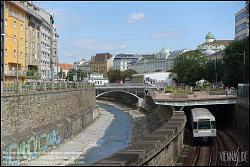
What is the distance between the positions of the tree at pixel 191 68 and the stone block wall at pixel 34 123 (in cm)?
6057

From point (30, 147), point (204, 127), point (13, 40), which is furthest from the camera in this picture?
point (13, 40)

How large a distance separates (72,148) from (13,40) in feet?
95.0

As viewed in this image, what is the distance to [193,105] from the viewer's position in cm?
6178

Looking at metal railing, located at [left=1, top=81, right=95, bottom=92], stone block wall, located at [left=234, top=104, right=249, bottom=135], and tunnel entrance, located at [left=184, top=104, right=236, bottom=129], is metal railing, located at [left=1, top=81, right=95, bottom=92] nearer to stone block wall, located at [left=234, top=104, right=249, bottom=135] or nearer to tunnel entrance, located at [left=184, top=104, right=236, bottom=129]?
tunnel entrance, located at [left=184, top=104, right=236, bottom=129]

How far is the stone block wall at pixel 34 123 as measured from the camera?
117 feet

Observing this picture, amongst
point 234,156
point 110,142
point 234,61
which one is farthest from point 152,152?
point 234,61

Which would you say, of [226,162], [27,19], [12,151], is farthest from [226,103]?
[27,19]

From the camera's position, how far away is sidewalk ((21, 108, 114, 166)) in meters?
37.6

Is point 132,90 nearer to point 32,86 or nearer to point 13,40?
point 13,40

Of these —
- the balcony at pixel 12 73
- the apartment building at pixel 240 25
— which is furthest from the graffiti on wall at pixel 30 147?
the apartment building at pixel 240 25

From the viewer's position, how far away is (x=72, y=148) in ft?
158

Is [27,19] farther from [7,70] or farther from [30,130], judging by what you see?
[30,130]

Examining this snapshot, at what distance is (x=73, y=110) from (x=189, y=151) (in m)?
30.5

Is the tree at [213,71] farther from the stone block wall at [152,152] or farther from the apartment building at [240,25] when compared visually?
the stone block wall at [152,152]
